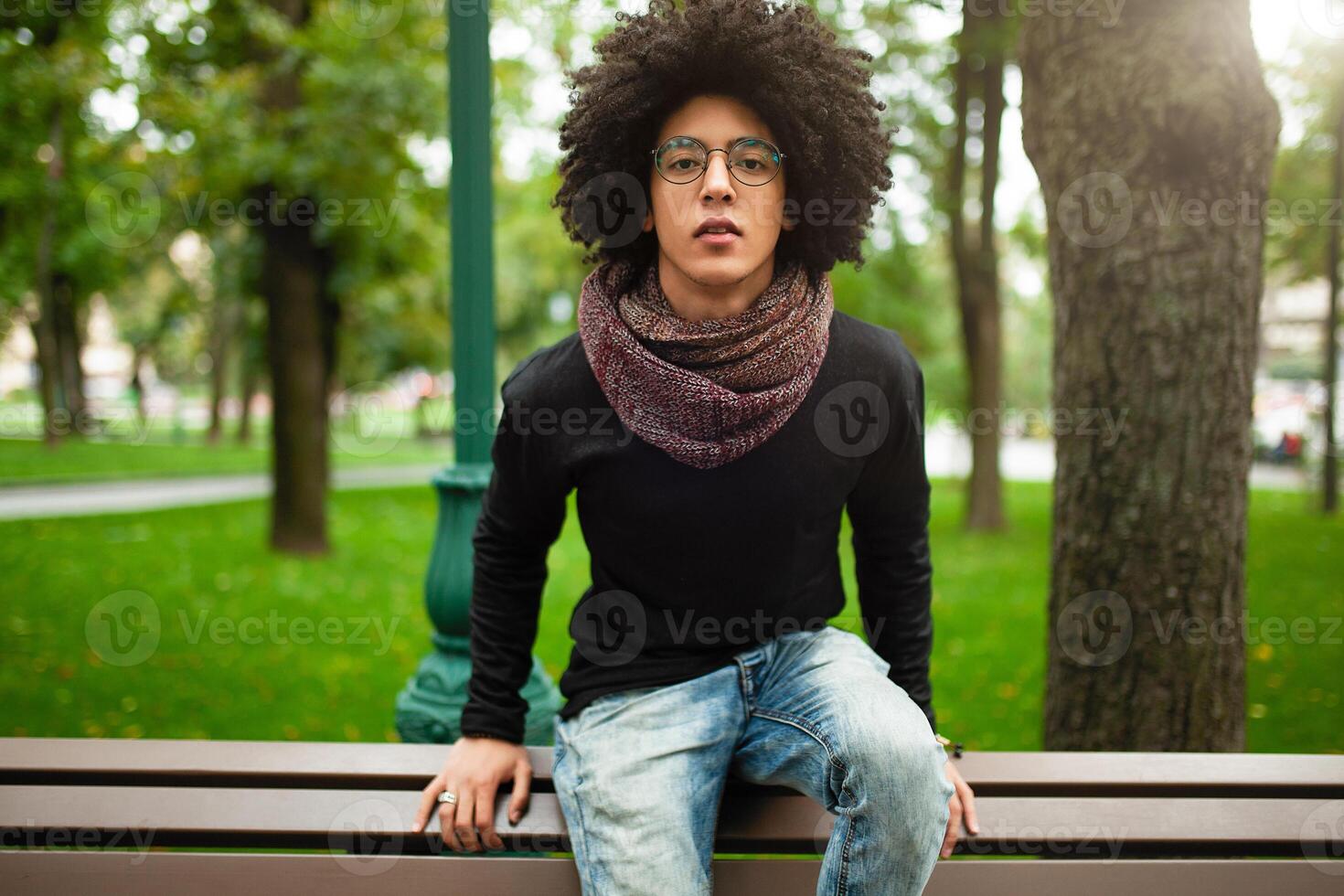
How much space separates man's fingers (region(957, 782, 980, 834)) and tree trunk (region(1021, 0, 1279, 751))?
1190 mm

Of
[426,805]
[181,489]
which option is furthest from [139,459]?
[426,805]

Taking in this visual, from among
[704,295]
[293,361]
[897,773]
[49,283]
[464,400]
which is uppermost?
[49,283]

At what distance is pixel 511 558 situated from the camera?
2088 millimetres

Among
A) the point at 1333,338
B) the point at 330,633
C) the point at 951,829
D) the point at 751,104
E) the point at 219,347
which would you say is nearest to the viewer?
the point at 951,829

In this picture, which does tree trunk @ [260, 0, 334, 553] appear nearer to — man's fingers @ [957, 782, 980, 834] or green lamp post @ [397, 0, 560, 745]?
green lamp post @ [397, 0, 560, 745]

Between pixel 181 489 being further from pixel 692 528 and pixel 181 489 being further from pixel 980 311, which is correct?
pixel 692 528

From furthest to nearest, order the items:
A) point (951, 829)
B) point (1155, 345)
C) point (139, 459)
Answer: point (139, 459), point (1155, 345), point (951, 829)

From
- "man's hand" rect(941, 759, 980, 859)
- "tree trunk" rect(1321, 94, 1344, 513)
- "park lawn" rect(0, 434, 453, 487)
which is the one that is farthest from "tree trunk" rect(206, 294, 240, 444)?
"man's hand" rect(941, 759, 980, 859)

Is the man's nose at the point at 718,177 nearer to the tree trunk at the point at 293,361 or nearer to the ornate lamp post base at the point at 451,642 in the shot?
the ornate lamp post base at the point at 451,642

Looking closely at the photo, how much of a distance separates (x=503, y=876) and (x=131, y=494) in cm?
1554

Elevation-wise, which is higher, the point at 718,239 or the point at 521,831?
the point at 718,239

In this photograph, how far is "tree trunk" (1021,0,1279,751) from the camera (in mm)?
2686

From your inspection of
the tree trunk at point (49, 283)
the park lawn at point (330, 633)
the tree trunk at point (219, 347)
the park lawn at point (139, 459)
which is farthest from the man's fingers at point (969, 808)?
the tree trunk at point (219, 347)

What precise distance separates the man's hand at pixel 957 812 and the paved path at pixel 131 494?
12.4 metres
